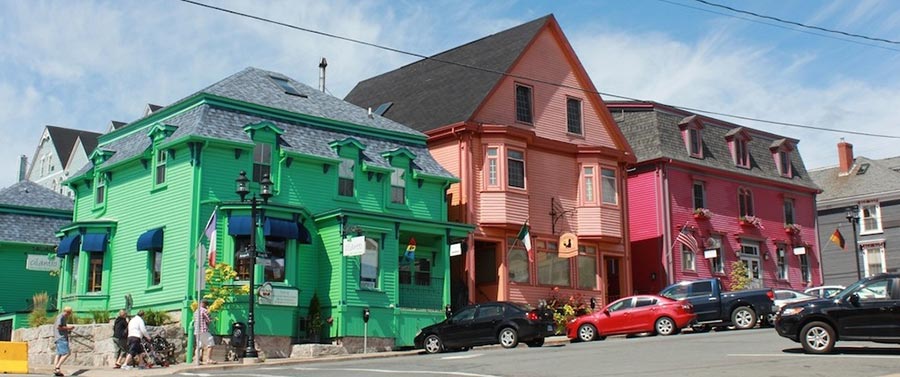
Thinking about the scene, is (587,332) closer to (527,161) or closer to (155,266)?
(527,161)

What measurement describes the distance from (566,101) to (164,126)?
1641cm

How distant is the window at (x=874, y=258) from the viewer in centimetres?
5684

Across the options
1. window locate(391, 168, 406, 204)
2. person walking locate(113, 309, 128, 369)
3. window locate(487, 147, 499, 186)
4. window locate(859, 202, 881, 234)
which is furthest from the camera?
window locate(859, 202, 881, 234)

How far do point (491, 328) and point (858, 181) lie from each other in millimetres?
39262

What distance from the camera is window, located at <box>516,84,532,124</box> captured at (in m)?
38.8

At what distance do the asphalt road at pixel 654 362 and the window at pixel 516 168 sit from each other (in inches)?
485

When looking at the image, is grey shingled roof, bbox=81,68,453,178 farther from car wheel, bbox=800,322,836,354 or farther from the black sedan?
car wheel, bbox=800,322,836,354

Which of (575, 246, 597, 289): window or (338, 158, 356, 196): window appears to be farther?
(575, 246, 597, 289): window

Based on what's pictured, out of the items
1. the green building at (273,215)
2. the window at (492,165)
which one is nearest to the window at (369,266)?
the green building at (273,215)

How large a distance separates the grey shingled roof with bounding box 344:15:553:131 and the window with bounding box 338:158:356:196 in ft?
17.4

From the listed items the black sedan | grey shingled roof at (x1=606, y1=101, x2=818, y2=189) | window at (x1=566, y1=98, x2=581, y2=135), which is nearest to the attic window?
the black sedan

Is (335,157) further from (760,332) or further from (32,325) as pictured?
(760,332)

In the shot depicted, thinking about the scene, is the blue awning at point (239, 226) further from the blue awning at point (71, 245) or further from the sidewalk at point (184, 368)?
the blue awning at point (71, 245)

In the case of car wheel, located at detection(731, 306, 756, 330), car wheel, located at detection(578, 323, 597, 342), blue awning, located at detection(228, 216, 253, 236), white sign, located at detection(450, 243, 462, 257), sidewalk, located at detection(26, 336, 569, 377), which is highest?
blue awning, located at detection(228, 216, 253, 236)
